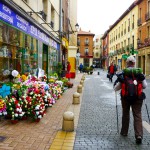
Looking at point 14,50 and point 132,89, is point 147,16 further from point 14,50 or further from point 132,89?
point 132,89

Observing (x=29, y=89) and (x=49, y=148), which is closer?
(x=49, y=148)

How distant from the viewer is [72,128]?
6102 mm

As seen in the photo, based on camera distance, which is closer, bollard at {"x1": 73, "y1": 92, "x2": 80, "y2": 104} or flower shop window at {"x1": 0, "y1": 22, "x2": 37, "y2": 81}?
flower shop window at {"x1": 0, "y1": 22, "x2": 37, "y2": 81}

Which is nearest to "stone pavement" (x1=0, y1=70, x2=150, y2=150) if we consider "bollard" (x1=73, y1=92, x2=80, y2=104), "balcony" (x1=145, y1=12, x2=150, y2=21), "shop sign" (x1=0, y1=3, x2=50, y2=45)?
"bollard" (x1=73, y1=92, x2=80, y2=104)

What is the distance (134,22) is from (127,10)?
3.93 m

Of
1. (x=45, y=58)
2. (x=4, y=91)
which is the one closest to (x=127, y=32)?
(x=45, y=58)

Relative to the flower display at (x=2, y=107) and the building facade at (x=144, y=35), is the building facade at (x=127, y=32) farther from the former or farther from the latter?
the flower display at (x=2, y=107)

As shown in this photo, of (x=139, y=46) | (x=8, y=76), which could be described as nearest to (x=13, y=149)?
(x=8, y=76)

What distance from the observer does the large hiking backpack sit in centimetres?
539

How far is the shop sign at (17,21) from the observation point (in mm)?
7665

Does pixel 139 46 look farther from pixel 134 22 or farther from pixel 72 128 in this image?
pixel 72 128

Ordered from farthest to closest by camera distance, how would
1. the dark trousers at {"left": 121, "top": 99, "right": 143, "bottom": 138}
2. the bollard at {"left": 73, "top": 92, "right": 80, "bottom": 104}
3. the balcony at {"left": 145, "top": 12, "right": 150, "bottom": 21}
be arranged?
the balcony at {"left": 145, "top": 12, "right": 150, "bottom": 21} → the bollard at {"left": 73, "top": 92, "right": 80, "bottom": 104} → the dark trousers at {"left": 121, "top": 99, "right": 143, "bottom": 138}

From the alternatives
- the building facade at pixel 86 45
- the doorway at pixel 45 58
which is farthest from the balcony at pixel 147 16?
the building facade at pixel 86 45

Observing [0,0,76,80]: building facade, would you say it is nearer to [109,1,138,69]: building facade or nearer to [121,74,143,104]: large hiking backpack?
[121,74,143,104]: large hiking backpack
